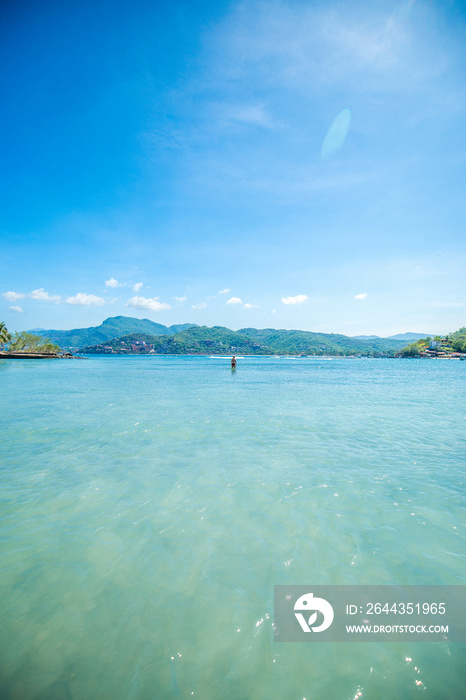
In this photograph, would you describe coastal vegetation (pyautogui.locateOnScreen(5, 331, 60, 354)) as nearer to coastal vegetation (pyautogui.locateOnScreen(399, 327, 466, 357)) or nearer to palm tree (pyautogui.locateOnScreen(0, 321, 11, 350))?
palm tree (pyautogui.locateOnScreen(0, 321, 11, 350))

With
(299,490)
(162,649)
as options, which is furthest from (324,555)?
(162,649)

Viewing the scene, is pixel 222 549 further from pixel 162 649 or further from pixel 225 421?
pixel 225 421

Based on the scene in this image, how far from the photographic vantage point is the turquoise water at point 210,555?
121 inches

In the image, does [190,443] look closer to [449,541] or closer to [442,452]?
[449,541]

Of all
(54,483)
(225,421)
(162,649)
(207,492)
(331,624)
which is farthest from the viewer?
(225,421)

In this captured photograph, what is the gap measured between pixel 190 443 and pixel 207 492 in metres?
3.88

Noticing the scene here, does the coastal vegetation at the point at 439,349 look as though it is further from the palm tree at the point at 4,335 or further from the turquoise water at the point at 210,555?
the palm tree at the point at 4,335

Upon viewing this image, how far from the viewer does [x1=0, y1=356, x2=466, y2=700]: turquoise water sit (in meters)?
3.06

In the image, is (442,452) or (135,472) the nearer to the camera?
(135,472)

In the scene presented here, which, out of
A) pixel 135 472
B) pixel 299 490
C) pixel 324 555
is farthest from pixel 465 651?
pixel 135 472

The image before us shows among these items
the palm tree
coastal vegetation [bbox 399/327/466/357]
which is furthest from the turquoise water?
coastal vegetation [bbox 399/327/466/357]

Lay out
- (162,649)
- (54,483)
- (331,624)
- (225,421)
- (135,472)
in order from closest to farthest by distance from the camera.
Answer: (162,649)
(331,624)
(54,483)
(135,472)
(225,421)

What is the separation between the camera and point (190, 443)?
10781 millimetres

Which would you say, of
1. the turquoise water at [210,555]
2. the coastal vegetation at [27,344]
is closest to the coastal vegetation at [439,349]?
the turquoise water at [210,555]
